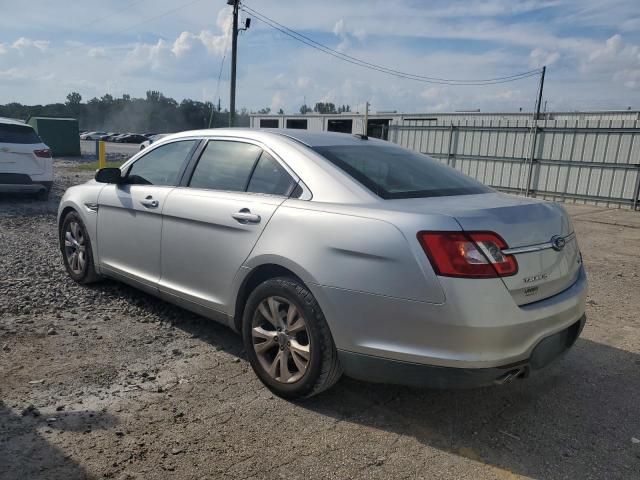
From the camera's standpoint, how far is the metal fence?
45.6ft

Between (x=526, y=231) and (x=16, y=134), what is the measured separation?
33.3 ft

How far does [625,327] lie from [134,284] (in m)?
4.30

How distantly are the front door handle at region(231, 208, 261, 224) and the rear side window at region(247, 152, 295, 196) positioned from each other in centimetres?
18

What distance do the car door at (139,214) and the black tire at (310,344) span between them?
132cm

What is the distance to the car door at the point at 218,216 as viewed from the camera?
3.29 m

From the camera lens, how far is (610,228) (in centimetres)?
1081

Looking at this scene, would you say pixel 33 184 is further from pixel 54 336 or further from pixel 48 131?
pixel 48 131

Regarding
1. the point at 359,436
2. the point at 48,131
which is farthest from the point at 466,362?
the point at 48,131

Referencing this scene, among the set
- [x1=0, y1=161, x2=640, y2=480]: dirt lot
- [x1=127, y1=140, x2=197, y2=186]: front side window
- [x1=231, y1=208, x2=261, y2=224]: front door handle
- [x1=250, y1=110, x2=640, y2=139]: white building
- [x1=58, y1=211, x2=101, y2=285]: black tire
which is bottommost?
[x1=0, y1=161, x2=640, y2=480]: dirt lot

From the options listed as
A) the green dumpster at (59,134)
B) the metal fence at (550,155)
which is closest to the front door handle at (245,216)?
the metal fence at (550,155)

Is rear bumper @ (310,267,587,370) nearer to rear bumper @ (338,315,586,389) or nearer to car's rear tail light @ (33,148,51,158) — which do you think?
rear bumper @ (338,315,586,389)

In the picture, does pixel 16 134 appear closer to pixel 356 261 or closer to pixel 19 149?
pixel 19 149

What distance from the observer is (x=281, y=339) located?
311cm

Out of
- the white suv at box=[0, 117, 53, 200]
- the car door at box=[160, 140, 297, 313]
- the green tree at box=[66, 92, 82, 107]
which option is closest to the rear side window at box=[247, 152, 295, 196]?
the car door at box=[160, 140, 297, 313]
